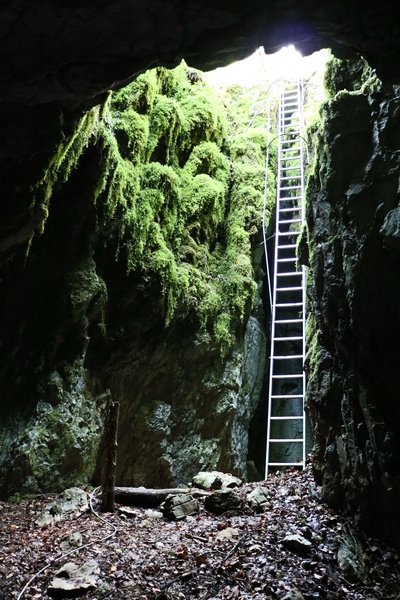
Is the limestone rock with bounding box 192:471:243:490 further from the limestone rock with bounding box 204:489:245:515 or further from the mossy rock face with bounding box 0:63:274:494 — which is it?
the mossy rock face with bounding box 0:63:274:494

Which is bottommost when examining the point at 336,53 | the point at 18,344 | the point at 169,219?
the point at 18,344

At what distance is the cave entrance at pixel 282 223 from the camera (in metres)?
13.5

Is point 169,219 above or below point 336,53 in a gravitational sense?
above

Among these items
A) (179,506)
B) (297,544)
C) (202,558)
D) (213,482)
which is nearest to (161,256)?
(213,482)

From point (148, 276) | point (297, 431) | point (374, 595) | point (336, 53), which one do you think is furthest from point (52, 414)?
point (297, 431)

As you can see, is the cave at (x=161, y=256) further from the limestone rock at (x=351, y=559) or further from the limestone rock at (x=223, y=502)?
the limestone rock at (x=223, y=502)

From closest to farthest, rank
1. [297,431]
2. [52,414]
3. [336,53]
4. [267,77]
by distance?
[336,53], [52,414], [297,431], [267,77]

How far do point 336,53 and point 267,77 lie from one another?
13.0 metres

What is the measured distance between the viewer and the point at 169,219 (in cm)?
1032

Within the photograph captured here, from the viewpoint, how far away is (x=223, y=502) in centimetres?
719

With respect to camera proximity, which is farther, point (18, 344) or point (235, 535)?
point (18, 344)

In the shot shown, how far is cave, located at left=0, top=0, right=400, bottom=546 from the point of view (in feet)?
12.8

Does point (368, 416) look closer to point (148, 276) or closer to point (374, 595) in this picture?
point (374, 595)

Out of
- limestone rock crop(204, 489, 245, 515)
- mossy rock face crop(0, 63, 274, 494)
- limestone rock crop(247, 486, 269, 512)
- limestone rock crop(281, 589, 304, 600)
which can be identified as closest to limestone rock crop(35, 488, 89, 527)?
mossy rock face crop(0, 63, 274, 494)
